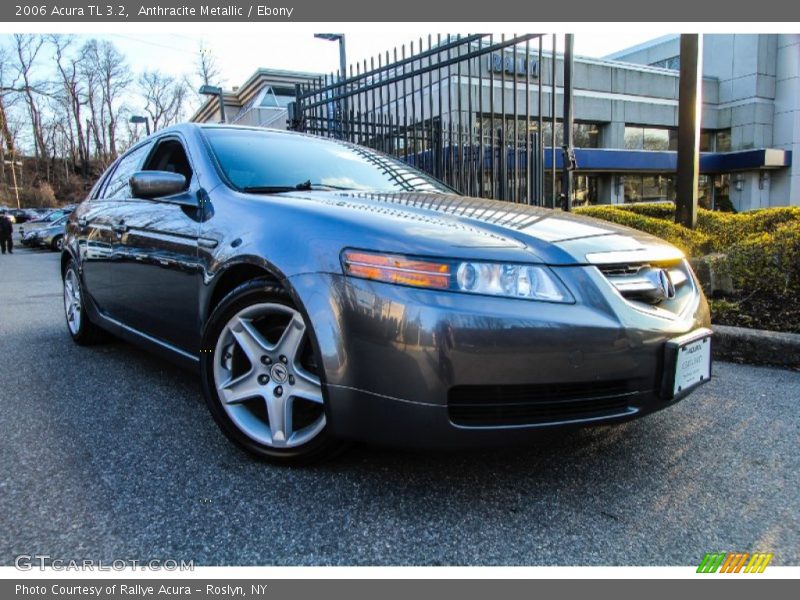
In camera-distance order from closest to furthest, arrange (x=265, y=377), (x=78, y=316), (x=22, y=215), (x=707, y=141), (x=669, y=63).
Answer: (x=265, y=377) < (x=78, y=316) < (x=707, y=141) < (x=669, y=63) < (x=22, y=215)

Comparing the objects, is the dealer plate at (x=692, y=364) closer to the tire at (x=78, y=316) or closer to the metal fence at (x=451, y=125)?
the metal fence at (x=451, y=125)

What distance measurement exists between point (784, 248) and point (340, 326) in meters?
4.17

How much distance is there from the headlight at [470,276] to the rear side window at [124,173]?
96.4 inches

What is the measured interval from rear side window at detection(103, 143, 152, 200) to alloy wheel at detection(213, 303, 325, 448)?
5.94ft

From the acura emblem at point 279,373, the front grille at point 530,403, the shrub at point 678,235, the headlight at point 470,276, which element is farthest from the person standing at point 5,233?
the front grille at point 530,403

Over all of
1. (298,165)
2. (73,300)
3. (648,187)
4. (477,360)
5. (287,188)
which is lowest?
(73,300)

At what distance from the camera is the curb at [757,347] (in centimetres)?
362

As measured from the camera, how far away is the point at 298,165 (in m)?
3.10

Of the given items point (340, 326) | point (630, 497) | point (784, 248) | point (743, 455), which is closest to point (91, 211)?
point (340, 326)

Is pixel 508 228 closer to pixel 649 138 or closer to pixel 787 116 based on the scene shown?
pixel 649 138

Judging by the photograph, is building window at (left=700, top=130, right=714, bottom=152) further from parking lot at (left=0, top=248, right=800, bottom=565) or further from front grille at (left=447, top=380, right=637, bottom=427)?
front grille at (left=447, top=380, right=637, bottom=427)

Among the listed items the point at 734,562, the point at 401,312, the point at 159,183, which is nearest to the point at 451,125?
the point at 159,183

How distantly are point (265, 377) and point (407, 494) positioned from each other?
2.41 feet

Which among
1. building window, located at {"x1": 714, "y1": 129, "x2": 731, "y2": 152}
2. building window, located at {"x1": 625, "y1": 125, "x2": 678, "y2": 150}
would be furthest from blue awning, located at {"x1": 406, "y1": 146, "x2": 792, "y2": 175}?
building window, located at {"x1": 714, "y1": 129, "x2": 731, "y2": 152}
